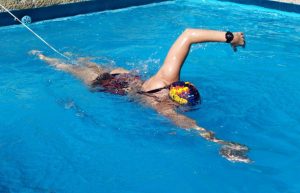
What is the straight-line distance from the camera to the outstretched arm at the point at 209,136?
412 cm

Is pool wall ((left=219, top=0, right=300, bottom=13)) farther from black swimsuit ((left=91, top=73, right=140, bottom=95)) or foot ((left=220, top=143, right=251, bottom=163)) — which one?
foot ((left=220, top=143, right=251, bottom=163))

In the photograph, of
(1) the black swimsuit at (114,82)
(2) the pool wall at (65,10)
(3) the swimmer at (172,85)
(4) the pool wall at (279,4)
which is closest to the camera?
(3) the swimmer at (172,85)

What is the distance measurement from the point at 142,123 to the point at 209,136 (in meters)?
0.86

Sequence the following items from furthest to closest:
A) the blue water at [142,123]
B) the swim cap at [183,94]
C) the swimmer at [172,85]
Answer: the swim cap at [183,94], the swimmer at [172,85], the blue water at [142,123]

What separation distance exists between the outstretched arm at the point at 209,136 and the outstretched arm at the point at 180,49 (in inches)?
12.9

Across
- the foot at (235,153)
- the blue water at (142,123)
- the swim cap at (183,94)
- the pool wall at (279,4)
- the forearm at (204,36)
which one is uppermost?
the forearm at (204,36)

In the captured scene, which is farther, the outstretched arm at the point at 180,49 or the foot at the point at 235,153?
the outstretched arm at the point at 180,49

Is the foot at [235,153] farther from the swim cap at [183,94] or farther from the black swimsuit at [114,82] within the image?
the black swimsuit at [114,82]

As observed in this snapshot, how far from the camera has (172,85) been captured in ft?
16.2

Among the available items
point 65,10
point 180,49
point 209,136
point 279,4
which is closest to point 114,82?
point 180,49

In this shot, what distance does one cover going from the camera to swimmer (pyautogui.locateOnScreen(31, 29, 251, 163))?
448 cm

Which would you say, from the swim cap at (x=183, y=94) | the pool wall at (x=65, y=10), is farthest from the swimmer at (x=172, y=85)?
the pool wall at (x=65, y=10)

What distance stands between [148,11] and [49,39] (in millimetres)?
3120

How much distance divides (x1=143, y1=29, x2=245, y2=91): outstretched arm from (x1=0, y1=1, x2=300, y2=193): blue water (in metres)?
0.39
